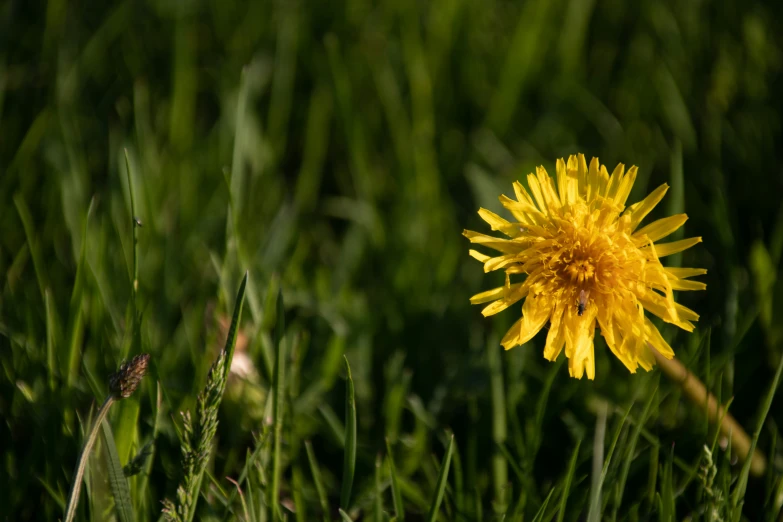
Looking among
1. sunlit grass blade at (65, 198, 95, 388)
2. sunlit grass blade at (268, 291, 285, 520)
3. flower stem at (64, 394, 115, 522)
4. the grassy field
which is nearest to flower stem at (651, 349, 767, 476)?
the grassy field

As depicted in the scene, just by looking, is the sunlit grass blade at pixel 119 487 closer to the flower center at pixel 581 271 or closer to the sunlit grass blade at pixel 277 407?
the sunlit grass blade at pixel 277 407

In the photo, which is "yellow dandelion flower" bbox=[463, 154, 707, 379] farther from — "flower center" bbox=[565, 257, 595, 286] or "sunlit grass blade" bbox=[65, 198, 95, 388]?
"sunlit grass blade" bbox=[65, 198, 95, 388]

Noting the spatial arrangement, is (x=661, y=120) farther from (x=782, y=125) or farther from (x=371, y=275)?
(x=371, y=275)

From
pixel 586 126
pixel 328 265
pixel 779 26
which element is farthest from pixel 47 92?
pixel 779 26

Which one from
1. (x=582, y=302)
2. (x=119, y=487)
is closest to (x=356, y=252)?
(x=582, y=302)

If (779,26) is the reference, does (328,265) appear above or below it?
below

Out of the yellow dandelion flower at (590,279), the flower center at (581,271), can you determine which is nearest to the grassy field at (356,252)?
the yellow dandelion flower at (590,279)
